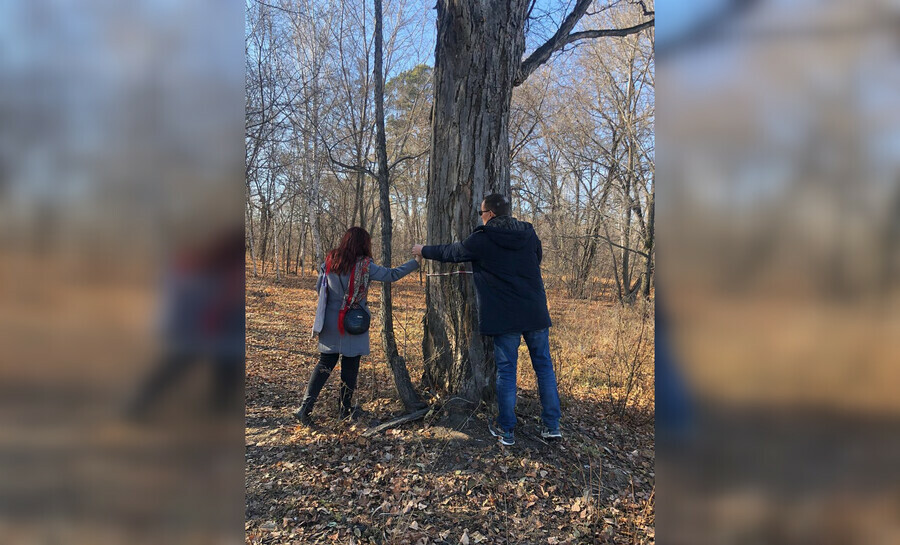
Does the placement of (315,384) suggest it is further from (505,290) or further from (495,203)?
(495,203)

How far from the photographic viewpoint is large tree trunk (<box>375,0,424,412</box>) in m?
4.40

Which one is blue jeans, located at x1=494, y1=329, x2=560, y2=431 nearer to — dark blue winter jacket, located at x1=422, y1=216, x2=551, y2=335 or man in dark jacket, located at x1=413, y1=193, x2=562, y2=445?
man in dark jacket, located at x1=413, y1=193, x2=562, y2=445

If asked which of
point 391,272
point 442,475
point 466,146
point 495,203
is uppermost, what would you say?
point 466,146

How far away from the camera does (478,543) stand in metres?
2.76

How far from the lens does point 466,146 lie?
4102 millimetres

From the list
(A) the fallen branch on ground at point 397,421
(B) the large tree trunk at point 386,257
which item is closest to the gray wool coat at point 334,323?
(B) the large tree trunk at point 386,257

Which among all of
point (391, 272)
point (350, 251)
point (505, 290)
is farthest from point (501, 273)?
point (350, 251)

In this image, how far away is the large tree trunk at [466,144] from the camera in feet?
13.3

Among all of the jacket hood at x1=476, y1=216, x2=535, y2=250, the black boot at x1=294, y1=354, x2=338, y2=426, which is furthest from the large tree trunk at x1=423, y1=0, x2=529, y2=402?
the black boot at x1=294, y1=354, x2=338, y2=426

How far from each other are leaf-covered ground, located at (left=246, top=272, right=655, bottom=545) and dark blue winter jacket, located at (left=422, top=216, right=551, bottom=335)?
95 cm

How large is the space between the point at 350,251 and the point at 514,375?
1828 millimetres
